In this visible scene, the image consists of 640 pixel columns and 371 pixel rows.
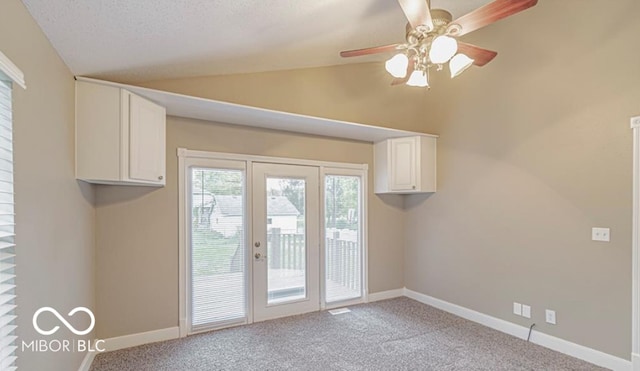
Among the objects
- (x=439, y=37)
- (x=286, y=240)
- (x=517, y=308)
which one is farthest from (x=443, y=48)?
(x=517, y=308)

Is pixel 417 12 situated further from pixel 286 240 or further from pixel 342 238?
pixel 342 238

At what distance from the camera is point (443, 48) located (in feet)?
6.38

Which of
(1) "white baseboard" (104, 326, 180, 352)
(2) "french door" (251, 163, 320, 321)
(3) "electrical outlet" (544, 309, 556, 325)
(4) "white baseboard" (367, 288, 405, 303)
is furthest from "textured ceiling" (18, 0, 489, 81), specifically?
(4) "white baseboard" (367, 288, 405, 303)

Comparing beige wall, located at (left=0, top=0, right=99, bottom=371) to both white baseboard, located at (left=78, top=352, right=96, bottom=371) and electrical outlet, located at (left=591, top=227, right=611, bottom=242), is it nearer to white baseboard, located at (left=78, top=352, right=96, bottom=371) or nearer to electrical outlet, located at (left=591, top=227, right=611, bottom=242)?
white baseboard, located at (left=78, top=352, right=96, bottom=371)

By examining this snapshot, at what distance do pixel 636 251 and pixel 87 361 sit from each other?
15.3ft

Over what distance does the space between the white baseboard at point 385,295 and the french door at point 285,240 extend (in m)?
Result: 0.85

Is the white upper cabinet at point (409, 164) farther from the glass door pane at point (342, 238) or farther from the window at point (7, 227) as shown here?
the window at point (7, 227)

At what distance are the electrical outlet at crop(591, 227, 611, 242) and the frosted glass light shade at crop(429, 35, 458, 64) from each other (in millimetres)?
2241

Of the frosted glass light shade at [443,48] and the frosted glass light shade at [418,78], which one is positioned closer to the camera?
the frosted glass light shade at [443,48]

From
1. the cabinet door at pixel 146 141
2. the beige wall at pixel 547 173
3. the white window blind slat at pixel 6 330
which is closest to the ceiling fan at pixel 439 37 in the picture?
the beige wall at pixel 547 173

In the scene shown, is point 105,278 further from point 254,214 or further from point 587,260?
point 587,260

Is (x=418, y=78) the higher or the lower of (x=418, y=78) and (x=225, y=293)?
the higher

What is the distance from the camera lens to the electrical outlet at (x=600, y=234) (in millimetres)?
2840

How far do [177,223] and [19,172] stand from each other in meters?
1.92
